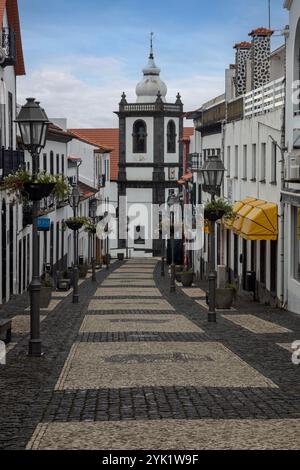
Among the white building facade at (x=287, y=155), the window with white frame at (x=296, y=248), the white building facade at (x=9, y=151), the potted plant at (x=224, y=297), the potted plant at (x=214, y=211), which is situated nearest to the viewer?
the potted plant at (x=214, y=211)

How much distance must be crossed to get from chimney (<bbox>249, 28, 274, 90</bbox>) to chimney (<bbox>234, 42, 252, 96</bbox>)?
9.14ft

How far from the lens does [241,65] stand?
42.2 meters

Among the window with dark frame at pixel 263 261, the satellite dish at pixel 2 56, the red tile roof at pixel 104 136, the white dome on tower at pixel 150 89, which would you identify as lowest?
the window with dark frame at pixel 263 261

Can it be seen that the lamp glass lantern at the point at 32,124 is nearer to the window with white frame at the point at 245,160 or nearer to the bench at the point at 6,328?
the bench at the point at 6,328

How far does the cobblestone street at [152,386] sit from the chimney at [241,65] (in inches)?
774

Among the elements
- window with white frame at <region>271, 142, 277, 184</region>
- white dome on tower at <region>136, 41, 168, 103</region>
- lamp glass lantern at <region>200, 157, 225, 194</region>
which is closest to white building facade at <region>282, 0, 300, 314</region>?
window with white frame at <region>271, 142, 277, 184</region>

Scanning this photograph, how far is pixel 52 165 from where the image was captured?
48.9 m

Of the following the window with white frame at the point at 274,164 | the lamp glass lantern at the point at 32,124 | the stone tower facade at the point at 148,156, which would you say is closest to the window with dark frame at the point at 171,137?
the stone tower facade at the point at 148,156

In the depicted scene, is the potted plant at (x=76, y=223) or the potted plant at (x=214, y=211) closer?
the potted plant at (x=214, y=211)

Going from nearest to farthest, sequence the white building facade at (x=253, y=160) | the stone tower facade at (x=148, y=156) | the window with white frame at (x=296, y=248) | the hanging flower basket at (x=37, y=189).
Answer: the hanging flower basket at (x=37, y=189) < the window with white frame at (x=296, y=248) < the white building facade at (x=253, y=160) < the stone tower facade at (x=148, y=156)

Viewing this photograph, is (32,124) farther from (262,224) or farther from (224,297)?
(262,224)

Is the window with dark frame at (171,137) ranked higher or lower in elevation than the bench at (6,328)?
higher

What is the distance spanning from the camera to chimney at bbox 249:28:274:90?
3766 cm

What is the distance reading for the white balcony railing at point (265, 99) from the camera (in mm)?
29625
